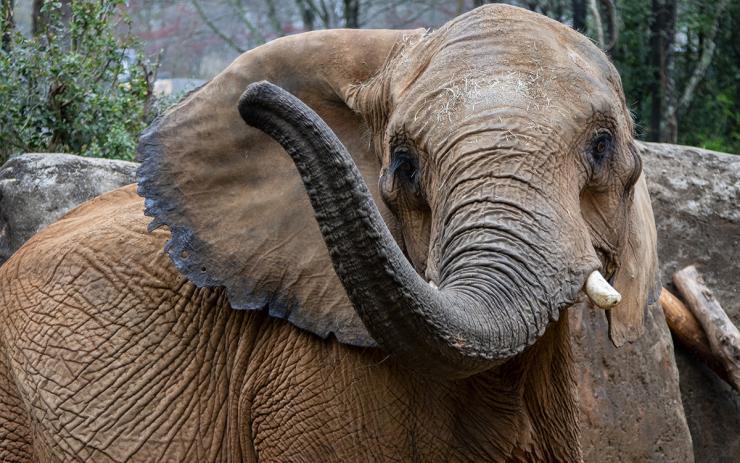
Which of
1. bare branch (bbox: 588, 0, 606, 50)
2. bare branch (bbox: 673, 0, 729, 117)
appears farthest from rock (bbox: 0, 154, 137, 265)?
bare branch (bbox: 673, 0, 729, 117)

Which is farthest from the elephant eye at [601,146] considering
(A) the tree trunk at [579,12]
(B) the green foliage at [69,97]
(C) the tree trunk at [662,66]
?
(A) the tree trunk at [579,12]

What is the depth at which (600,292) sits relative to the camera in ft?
10.7

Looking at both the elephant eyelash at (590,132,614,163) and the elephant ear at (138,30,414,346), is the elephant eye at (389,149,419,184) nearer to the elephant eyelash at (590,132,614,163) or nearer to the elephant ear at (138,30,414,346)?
the elephant ear at (138,30,414,346)

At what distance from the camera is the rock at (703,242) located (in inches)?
279

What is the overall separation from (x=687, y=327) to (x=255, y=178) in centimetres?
348

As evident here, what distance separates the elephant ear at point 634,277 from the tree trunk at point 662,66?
7.27 m

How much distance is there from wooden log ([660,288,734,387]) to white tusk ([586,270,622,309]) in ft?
12.2

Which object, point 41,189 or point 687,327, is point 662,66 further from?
point 41,189

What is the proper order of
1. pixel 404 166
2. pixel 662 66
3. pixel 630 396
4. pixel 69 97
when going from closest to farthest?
pixel 404 166 → pixel 630 396 → pixel 69 97 → pixel 662 66

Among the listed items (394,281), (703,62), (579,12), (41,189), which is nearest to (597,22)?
(579,12)

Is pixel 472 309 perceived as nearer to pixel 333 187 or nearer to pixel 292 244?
pixel 333 187

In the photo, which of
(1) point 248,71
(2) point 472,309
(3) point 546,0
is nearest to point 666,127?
(3) point 546,0

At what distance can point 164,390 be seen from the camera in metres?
4.39

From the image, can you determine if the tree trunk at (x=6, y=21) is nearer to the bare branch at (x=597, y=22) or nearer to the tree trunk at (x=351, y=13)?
the bare branch at (x=597, y=22)
